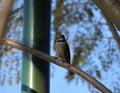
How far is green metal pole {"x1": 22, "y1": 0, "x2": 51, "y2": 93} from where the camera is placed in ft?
9.29

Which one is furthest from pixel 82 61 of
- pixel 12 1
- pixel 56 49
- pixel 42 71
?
pixel 12 1

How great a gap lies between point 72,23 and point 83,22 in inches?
7.2

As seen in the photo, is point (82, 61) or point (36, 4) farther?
point (82, 61)

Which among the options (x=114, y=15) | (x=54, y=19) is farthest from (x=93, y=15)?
(x=114, y=15)

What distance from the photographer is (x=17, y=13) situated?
5.30m

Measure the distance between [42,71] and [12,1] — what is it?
6.32 ft

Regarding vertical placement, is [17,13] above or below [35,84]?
above

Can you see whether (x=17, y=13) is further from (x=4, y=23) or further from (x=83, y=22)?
(x=4, y=23)

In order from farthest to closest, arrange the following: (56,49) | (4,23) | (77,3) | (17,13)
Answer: (77,3) < (17,13) < (56,49) < (4,23)

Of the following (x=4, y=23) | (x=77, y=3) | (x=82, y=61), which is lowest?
(x=82, y=61)

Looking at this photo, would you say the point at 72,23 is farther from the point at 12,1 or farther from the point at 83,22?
the point at 12,1

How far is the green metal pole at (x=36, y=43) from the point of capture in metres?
2.83

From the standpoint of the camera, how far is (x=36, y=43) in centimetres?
284

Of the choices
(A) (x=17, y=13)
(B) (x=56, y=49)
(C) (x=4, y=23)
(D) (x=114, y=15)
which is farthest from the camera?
(A) (x=17, y=13)
